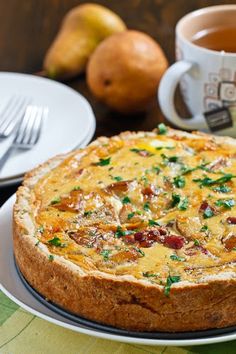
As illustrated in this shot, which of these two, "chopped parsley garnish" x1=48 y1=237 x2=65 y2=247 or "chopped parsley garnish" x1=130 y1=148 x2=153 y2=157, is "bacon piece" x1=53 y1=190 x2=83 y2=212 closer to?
"chopped parsley garnish" x1=48 y1=237 x2=65 y2=247

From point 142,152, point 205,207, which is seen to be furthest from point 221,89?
point 205,207

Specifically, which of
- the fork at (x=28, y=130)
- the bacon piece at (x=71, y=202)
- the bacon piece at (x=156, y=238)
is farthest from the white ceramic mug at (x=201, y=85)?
the bacon piece at (x=156, y=238)

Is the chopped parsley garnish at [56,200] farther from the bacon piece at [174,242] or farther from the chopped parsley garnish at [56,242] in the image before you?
the bacon piece at [174,242]

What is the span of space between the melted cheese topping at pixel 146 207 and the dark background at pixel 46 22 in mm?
1839

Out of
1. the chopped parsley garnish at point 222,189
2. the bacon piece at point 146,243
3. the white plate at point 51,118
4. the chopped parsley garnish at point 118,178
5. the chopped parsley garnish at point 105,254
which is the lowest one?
the white plate at point 51,118

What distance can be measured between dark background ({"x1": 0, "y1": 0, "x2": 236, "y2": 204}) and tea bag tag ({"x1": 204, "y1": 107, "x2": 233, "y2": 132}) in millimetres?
1141

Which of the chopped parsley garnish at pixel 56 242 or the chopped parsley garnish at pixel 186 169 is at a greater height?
the chopped parsley garnish at pixel 56 242

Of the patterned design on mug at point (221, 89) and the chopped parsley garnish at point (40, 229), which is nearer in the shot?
the chopped parsley garnish at point (40, 229)

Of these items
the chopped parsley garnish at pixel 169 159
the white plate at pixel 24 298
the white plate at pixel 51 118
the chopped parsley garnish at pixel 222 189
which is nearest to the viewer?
the white plate at pixel 24 298

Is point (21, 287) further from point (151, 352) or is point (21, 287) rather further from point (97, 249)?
point (151, 352)

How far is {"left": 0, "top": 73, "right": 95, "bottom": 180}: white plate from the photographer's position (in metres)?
3.34

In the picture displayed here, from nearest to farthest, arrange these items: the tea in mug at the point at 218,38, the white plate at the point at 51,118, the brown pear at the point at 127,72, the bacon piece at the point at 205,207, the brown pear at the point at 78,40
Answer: the bacon piece at the point at 205,207 < the white plate at the point at 51,118 < the tea in mug at the point at 218,38 < the brown pear at the point at 127,72 < the brown pear at the point at 78,40

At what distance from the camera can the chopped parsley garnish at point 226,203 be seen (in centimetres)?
251

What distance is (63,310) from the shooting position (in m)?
2.29
